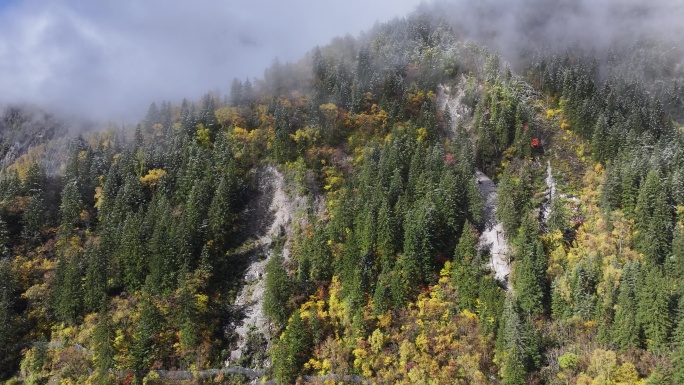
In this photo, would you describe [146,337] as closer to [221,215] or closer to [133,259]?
[133,259]

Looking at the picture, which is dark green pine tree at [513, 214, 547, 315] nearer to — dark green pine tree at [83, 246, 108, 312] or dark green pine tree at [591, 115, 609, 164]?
dark green pine tree at [591, 115, 609, 164]

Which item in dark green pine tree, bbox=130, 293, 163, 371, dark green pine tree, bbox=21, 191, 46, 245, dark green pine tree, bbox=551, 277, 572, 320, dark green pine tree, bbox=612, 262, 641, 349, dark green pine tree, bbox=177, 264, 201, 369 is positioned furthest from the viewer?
dark green pine tree, bbox=21, 191, 46, 245

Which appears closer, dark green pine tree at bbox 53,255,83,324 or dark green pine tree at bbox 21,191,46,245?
dark green pine tree at bbox 53,255,83,324

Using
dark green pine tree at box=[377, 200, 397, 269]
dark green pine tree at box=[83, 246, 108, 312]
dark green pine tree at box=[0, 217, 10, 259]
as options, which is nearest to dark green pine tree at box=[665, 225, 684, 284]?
dark green pine tree at box=[377, 200, 397, 269]

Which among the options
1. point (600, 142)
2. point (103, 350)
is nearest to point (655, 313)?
point (600, 142)

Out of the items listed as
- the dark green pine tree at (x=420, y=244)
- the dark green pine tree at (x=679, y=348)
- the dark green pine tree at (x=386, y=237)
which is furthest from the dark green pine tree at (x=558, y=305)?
the dark green pine tree at (x=386, y=237)

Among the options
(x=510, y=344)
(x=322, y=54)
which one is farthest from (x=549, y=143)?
(x=322, y=54)
